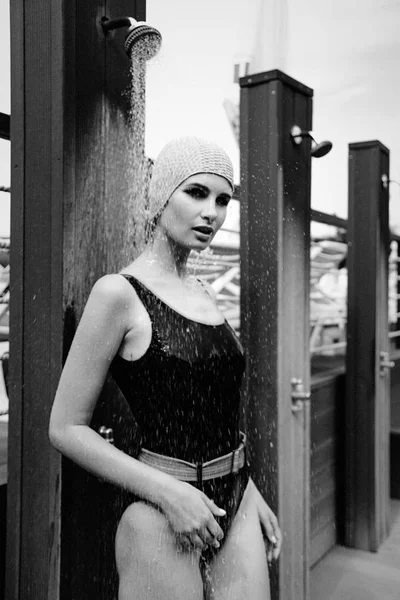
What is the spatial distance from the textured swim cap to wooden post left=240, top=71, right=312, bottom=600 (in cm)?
70

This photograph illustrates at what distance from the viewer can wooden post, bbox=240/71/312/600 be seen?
1881 millimetres

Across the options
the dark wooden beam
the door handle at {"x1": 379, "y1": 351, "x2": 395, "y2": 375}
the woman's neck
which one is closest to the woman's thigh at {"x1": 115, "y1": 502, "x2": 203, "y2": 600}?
the woman's neck

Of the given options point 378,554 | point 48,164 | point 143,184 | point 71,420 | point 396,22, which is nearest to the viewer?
point 71,420

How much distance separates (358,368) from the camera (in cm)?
316

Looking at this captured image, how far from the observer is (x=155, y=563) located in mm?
1086

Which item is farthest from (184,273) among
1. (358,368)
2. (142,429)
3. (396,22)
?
(358,368)

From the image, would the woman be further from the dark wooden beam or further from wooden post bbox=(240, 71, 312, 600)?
wooden post bbox=(240, 71, 312, 600)

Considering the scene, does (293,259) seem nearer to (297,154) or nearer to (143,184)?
(297,154)

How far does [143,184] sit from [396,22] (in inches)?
67.1

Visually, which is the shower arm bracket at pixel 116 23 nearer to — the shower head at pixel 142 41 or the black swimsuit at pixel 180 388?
the shower head at pixel 142 41

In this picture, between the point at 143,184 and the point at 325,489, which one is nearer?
the point at 143,184

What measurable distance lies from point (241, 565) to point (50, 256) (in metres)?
0.76

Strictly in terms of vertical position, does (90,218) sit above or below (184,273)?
above

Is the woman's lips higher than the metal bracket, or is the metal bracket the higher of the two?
the woman's lips
